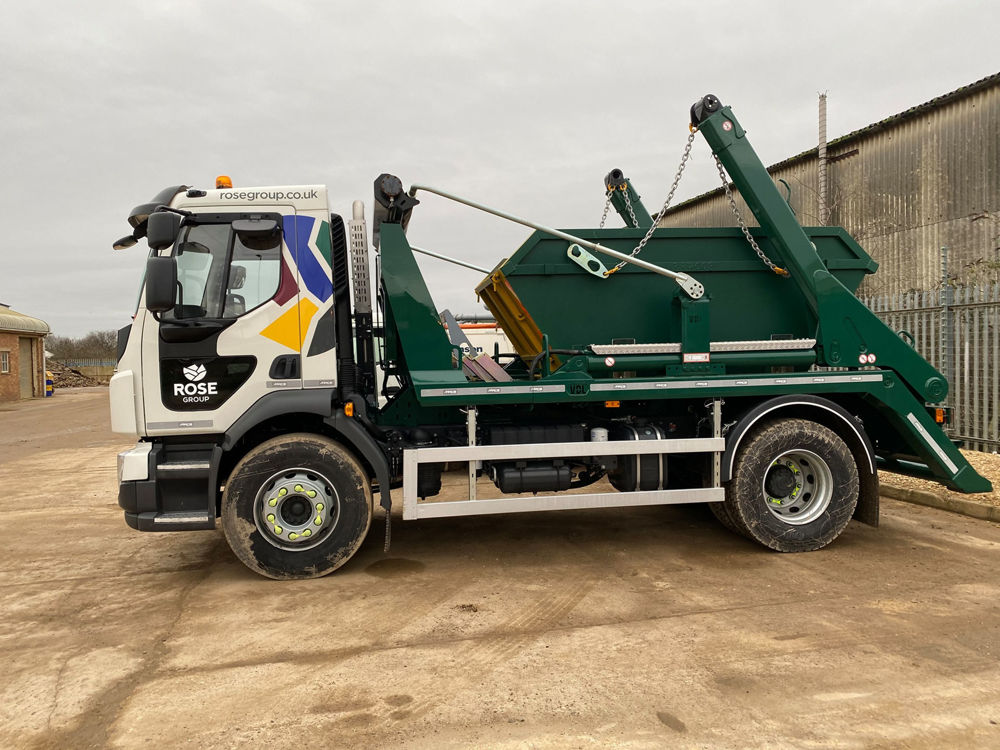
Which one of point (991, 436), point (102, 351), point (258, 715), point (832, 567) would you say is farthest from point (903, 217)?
point (102, 351)

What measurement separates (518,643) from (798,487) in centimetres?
306

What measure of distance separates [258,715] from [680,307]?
165 inches

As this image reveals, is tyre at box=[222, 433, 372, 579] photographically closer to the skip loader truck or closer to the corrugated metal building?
the skip loader truck

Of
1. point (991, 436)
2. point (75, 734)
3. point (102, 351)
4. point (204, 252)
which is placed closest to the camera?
point (75, 734)

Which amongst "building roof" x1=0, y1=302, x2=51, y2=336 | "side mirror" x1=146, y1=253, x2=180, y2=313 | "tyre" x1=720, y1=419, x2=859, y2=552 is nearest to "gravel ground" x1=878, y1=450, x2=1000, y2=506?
Answer: "tyre" x1=720, y1=419, x2=859, y2=552

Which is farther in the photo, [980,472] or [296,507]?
[980,472]

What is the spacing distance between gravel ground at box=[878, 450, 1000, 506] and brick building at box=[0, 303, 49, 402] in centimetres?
3381

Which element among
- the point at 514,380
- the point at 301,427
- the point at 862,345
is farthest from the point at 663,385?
the point at 301,427

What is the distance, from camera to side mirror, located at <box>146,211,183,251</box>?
429 cm

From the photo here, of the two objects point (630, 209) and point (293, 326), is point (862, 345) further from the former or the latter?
point (293, 326)

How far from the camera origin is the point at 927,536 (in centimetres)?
582

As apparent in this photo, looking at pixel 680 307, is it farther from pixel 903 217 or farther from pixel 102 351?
pixel 102 351

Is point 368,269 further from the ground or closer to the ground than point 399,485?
further from the ground

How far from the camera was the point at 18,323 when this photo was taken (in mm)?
30000
